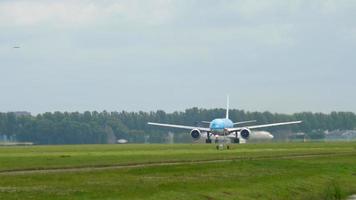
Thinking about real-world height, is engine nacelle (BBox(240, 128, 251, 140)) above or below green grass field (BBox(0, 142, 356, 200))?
above

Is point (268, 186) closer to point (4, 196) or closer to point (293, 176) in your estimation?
point (293, 176)

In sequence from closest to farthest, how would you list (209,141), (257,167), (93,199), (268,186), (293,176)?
(93,199) < (268,186) < (293,176) < (257,167) < (209,141)

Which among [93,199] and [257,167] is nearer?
[93,199]

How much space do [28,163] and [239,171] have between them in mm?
18278

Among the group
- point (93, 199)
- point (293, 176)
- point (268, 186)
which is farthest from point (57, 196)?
point (293, 176)

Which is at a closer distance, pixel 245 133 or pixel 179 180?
pixel 179 180

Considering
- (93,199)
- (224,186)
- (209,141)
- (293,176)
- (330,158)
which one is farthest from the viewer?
(209,141)

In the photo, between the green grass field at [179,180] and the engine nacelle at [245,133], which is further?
the engine nacelle at [245,133]

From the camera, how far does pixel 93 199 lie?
47188 millimetres

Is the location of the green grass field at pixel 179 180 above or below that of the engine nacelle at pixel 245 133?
below

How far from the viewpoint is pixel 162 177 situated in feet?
209

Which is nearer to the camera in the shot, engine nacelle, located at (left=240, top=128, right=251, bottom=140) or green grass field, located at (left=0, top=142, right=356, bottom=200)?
green grass field, located at (left=0, top=142, right=356, bottom=200)

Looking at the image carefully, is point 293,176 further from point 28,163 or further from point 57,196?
point 57,196

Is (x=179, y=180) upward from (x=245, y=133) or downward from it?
downward
